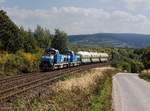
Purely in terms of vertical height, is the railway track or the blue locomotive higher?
the blue locomotive

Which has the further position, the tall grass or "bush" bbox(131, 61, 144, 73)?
"bush" bbox(131, 61, 144, 73)

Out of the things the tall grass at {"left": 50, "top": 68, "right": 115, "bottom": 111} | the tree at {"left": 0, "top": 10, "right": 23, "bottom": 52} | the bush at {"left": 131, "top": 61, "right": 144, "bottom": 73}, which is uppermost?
the tree at {"left": 0, "top": 10, "right": 23, "bottom": 52}

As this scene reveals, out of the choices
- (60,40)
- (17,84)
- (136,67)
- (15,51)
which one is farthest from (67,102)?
(60,40)

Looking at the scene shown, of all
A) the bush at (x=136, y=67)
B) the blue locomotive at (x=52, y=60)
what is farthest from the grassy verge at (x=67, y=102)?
the bush at (x=136, y=67)

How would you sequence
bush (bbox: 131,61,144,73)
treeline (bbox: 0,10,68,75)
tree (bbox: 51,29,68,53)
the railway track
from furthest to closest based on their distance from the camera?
tree (bbox: 51,29,68,53)
bush (bbox: 131,61,144,73)
treeline (bbox: 0,10,68,75)
the railway track

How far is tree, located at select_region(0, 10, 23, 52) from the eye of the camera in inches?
2589

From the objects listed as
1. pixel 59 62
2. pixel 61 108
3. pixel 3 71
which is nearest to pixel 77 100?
pixel 61 108

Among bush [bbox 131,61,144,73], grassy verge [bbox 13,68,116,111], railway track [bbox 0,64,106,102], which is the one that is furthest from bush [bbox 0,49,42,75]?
bush [bbox 131,61,144,73]

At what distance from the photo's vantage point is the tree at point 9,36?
65.8 m

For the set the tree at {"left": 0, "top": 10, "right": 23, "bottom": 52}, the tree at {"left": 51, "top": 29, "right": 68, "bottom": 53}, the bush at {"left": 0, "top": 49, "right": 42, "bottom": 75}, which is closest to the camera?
the bush at {"left": 0, "top": 49, "right": 42, "bottom": 75}

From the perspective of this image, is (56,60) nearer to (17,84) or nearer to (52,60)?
(52,60)

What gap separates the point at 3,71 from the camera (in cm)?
4772

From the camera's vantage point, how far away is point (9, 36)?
67.2 meters

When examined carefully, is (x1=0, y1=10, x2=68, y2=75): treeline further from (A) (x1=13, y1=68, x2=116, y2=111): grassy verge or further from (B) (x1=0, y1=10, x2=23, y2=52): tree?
(A) (x1=13, y1=68, x2=116, y2=111): grassy verge
